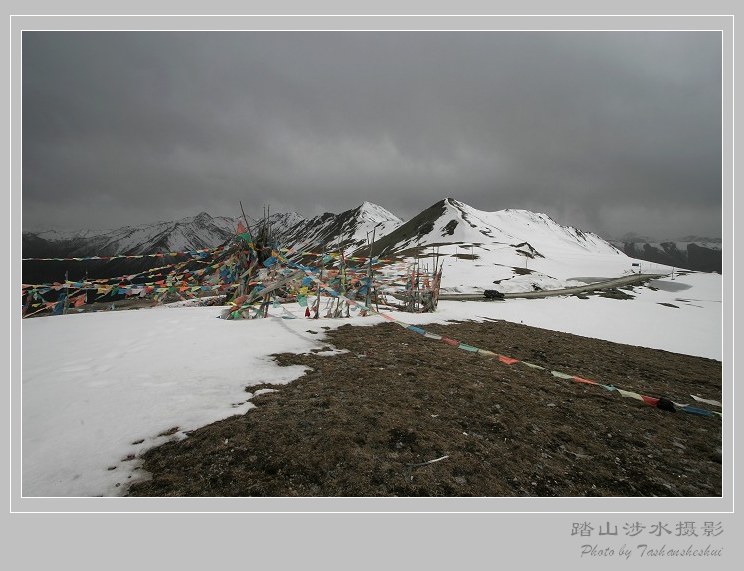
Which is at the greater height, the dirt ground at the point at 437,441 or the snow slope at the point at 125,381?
the snow slope at the point at 125,381

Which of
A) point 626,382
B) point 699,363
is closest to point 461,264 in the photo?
point 699,363

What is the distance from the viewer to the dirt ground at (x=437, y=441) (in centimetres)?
318

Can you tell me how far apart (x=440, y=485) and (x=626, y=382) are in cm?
713

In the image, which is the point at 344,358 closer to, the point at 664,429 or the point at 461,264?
the point at 664,429

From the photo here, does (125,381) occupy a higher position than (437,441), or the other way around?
(125,381)

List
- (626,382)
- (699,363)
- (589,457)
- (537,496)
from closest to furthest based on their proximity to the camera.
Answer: (537,496) → (589,457) → (626,382) → (699,363)

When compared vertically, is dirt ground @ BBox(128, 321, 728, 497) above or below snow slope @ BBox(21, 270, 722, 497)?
below

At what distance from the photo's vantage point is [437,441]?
3.94 m

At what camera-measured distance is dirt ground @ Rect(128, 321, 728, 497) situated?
318 centimetres

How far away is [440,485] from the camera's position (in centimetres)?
321

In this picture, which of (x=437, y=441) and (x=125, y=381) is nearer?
(x=437, y=441)

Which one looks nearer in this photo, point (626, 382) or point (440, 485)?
point (440, 485)
